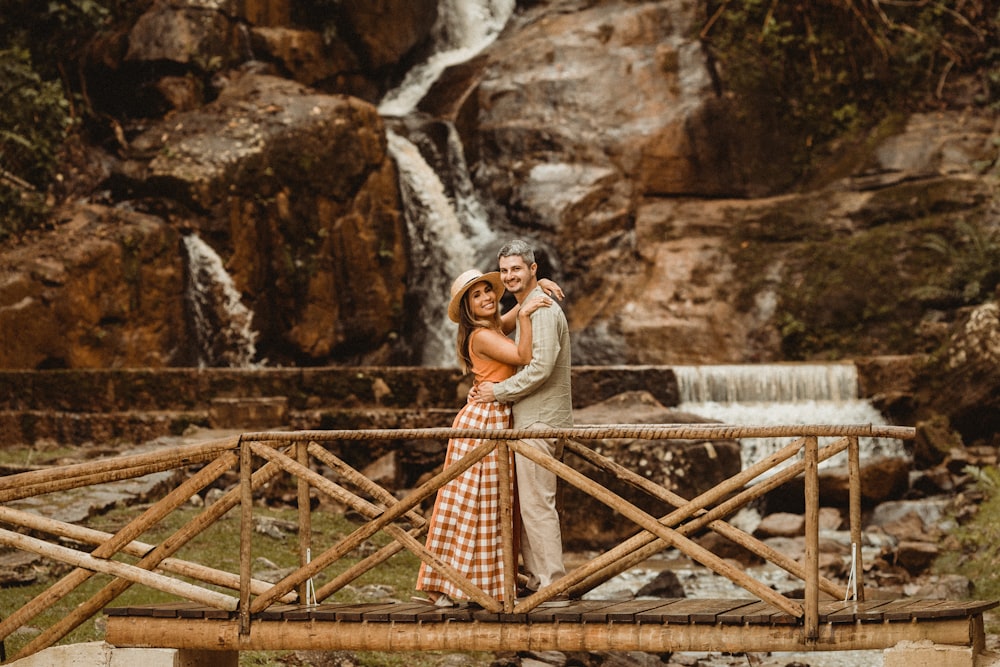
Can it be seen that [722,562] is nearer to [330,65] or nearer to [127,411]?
[127,411]

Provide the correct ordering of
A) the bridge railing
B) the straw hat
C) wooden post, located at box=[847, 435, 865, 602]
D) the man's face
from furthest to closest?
the straw hat
the man's face
wooden post, located at box=[847, 435, 865, 602]
the bridge railing

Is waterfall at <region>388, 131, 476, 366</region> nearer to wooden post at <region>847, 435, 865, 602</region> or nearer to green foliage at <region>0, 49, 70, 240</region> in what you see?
green foliage at <region>0, 49, 70, 240</region>

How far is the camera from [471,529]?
5.37 meters

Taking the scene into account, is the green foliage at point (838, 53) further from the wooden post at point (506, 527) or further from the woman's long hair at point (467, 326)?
the wooden post at point (506, 527)

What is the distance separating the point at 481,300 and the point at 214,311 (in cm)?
1093

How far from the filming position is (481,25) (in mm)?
22547

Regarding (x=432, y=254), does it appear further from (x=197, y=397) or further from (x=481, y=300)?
(x=481, y=300)

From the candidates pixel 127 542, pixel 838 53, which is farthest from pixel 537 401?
pixel 838 53

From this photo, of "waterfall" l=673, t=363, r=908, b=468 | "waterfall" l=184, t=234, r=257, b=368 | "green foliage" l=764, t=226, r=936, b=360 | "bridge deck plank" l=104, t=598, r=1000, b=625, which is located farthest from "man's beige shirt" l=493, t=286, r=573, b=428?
"green foliage" l=764, t=226, r=936, b=360

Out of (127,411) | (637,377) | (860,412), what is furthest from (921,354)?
(127,411)

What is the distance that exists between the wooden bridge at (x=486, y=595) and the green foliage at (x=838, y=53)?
15.4 metres

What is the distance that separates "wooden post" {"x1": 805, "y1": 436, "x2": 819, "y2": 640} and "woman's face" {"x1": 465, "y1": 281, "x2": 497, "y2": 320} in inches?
68.7

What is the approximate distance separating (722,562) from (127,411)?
8.94 meters

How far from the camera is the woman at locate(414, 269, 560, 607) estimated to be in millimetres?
5320
